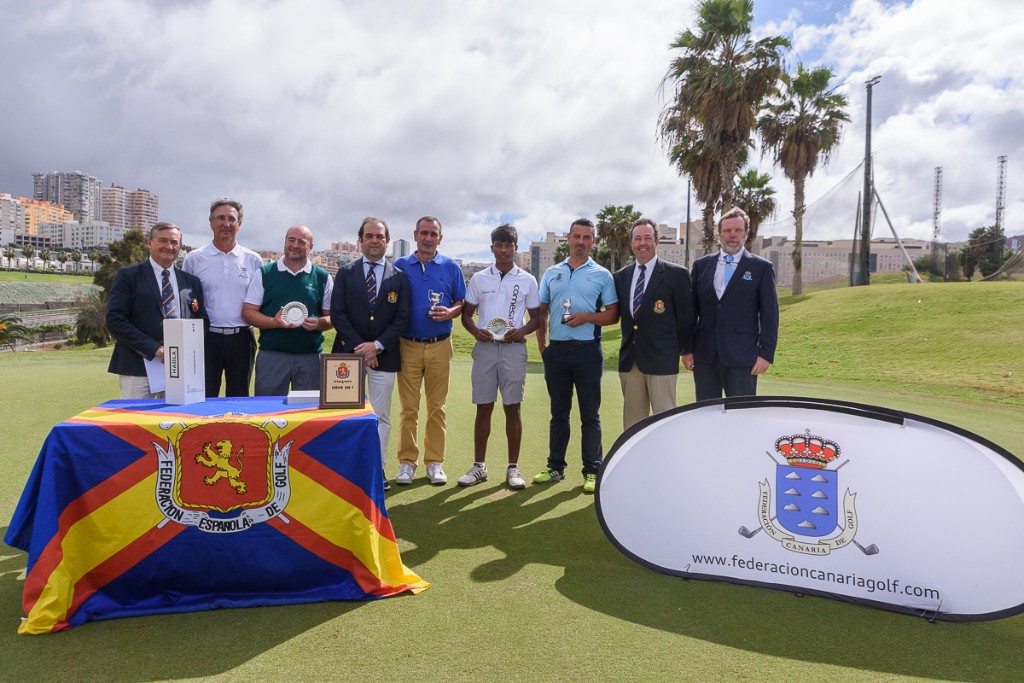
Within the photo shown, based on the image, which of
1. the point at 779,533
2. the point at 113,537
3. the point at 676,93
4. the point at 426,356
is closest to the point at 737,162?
the point at 676,93

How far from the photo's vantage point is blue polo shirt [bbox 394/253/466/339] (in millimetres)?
4809

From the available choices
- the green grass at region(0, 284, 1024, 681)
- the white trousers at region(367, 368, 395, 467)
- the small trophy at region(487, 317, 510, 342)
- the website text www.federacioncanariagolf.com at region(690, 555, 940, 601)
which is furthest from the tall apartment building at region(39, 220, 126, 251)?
the website text www.federacioncanariagolf.com at region(690, 555, 940, 601)

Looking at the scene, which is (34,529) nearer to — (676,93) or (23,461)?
(23,461)

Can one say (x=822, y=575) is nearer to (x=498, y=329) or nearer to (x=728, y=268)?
(x=728, y=268)

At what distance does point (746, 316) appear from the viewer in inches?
170

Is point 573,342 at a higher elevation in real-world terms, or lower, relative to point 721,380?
higher

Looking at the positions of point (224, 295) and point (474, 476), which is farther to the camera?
point (474, 476)

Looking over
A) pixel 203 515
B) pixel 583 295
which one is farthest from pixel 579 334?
pixel 203 515

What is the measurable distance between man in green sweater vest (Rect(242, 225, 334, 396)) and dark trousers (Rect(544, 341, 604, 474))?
1.77 m

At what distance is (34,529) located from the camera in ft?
8.79

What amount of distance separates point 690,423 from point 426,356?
2.39 metres

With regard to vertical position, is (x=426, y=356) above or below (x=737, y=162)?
below

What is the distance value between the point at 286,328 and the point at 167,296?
0.77 metres

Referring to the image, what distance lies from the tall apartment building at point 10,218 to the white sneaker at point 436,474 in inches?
8247
